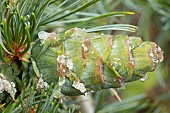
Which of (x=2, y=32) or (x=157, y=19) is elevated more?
(x=2, y=32)

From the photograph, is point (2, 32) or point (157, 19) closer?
point (2, 32)

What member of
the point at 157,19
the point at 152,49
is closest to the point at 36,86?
the point at 152,49

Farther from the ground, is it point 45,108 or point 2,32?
point 2,32

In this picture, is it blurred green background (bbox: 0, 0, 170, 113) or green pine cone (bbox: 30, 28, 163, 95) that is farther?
blurred green background (bbox: 0, 0, 170, 113)

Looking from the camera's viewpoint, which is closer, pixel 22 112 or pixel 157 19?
pixel 22 112

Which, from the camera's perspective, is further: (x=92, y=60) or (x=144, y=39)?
(x=144, y=39)

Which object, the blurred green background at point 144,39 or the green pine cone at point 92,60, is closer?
the green pine cone at point 92,60

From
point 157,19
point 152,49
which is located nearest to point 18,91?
point 152,49

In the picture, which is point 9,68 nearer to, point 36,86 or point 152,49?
point 36,86

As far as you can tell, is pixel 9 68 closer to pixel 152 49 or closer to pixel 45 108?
pixel 45 108
